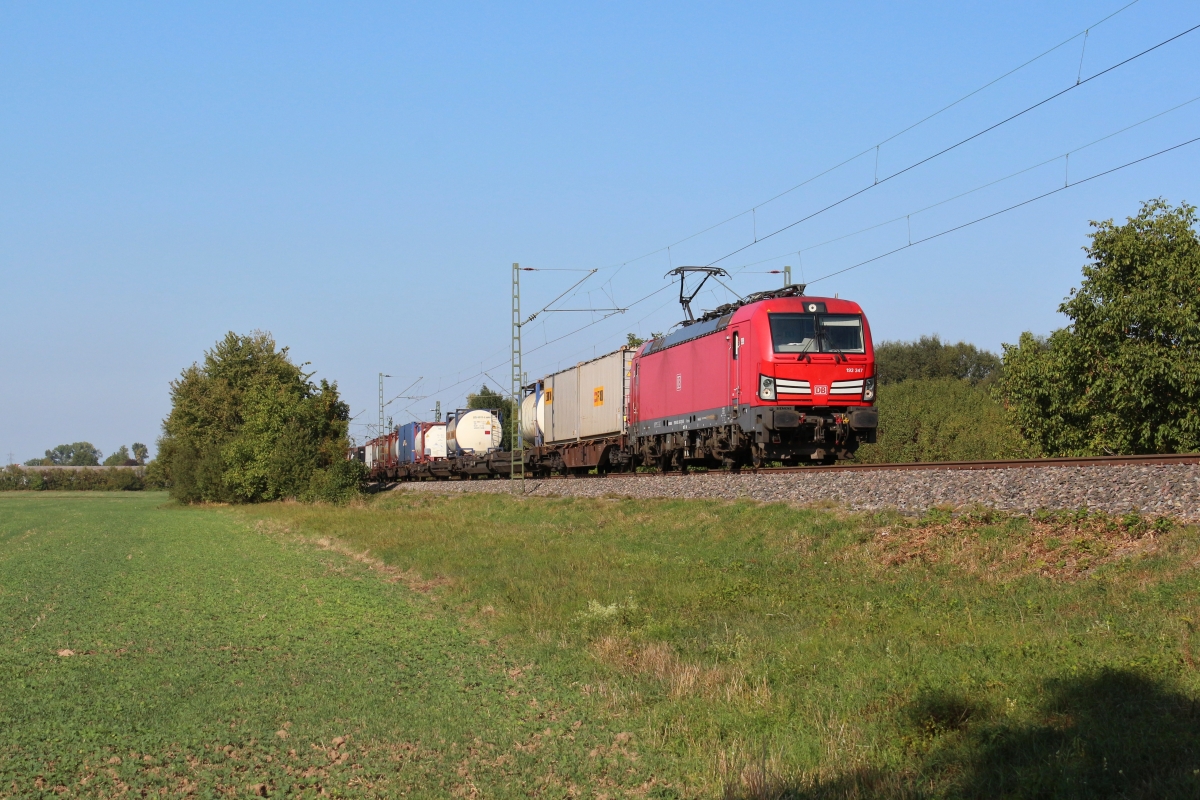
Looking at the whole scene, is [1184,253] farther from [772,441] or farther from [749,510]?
[749,510]

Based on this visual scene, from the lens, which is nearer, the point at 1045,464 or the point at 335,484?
the point at 1045,464

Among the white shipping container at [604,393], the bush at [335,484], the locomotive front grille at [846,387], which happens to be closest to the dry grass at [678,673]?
the locomotive front grille at [846,387]

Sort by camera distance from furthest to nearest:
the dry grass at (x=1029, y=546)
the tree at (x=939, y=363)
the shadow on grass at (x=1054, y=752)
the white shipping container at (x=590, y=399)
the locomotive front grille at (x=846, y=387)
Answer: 1. the tree at (x=939, y=363)
2. the white shipping container at (x=590, y=399)
3. the locomotive front grille at (x=846, y=387)
4. the dry grass at (x=1029, y=546)
5. the shadow on grass at (x=1054, y=752)

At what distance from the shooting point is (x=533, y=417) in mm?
45531

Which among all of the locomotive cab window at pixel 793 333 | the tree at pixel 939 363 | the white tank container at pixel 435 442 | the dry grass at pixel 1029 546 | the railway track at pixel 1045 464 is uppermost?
the tree at pixel 939 363

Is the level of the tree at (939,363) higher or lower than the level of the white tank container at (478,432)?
higher

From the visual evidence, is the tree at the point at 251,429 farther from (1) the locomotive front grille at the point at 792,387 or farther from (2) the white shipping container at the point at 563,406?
(1) the locomotive front grille at the point at 792,387

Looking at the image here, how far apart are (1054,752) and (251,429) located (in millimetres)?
53568

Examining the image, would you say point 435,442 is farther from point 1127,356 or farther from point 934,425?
point 1127,356

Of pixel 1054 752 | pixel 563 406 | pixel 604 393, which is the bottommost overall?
pixel 1054 752

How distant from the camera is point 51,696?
27.4ft

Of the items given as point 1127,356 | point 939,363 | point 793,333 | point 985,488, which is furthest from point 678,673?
point 939,363

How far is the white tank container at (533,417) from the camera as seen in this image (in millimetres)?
43906

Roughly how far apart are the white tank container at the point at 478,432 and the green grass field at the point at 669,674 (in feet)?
128
